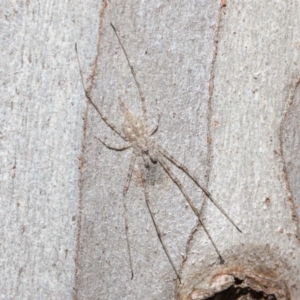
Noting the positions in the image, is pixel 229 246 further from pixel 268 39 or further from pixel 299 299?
pixel 268 39

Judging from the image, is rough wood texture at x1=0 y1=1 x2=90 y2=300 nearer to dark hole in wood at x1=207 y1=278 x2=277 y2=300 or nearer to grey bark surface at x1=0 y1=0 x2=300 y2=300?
grey bark surface at x1=0 y1=0 x2=300 y2=300

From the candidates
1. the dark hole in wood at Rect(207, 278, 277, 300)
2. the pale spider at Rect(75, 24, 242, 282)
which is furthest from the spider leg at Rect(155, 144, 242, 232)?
the dark hole in wood at Rect(207, 278, 277, 300)

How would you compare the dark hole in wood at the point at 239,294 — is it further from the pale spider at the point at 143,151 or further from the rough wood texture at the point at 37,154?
the rough wood texture at the point at 37,154

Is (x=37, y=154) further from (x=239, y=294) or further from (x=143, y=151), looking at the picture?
(x=239, y=294)

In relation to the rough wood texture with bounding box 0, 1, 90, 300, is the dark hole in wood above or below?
below

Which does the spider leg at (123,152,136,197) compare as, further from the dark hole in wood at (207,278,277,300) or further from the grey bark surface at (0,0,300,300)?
the dark hole in wood at (207,278,277,300)

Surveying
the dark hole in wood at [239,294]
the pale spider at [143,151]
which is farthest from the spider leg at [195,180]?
the dark hole in wood at [239,294]

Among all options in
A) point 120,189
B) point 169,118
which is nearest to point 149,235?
point 120,189

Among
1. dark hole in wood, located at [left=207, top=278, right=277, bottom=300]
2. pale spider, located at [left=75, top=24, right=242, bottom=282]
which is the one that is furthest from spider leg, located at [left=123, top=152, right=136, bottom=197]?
dark hole in wood, located at [left=207, top=278, right=277, bottom=300]
